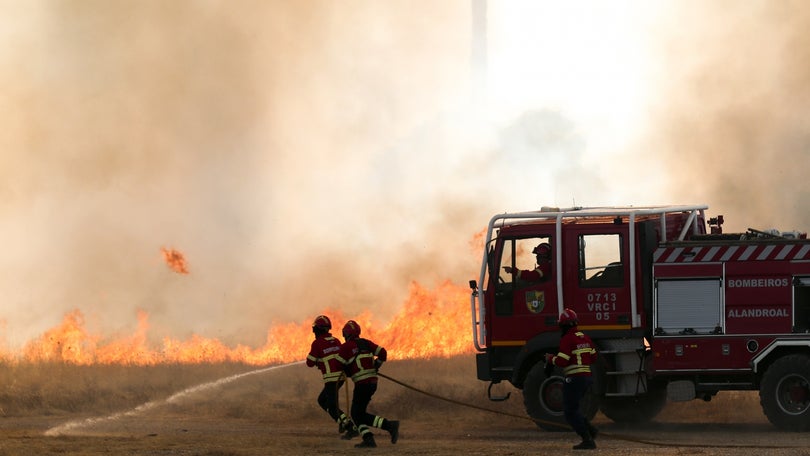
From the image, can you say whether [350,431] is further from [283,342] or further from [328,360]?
[283,342]

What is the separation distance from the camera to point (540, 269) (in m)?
21.8

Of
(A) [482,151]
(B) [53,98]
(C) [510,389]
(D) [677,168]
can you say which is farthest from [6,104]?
(C) [510,389]

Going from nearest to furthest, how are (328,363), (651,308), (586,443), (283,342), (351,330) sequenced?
(586,443), (351,330), (328,363), (651,308), (283,342)

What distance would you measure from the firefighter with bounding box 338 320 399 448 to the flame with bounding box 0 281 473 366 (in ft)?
37.1

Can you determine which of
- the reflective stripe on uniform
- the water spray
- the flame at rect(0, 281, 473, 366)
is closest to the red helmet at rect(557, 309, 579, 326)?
the reflective stripe on uniform

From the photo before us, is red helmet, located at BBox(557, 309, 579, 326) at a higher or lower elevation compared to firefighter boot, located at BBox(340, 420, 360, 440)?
higher

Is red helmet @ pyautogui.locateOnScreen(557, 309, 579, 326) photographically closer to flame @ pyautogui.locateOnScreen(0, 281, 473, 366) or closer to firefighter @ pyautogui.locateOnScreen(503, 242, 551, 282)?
firefighter @ pyautogui.locateOnScreen(503, 242, 551, 282)

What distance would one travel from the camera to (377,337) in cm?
3338

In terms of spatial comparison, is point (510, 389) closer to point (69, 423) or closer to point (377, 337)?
point (377, 337)

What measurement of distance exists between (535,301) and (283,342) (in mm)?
15288

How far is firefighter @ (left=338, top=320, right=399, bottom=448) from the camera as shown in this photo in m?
19.4

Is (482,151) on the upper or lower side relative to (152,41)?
lower

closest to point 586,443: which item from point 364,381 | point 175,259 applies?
point 364,381

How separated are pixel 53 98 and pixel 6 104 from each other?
1527 millimetres
